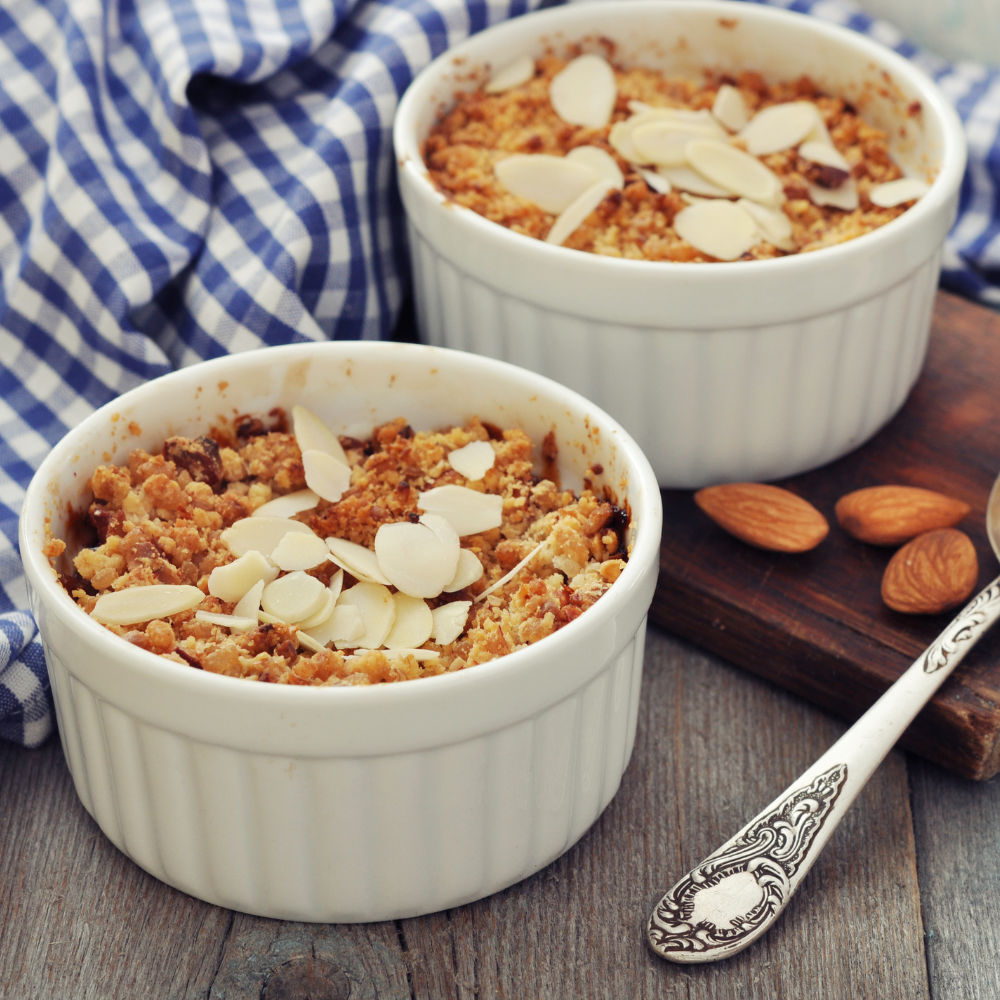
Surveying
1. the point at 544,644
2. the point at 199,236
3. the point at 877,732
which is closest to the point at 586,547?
the point at 544,644

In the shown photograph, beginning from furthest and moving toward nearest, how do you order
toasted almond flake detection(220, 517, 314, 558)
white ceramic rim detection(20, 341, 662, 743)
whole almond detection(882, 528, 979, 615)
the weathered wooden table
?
whole almond detection(882, 528, 979, 615) < toasted almond flake detection(220, 517, 314, 558) < the weathered wooden table < white ceramic rim detection(20, 341, 662, 743)

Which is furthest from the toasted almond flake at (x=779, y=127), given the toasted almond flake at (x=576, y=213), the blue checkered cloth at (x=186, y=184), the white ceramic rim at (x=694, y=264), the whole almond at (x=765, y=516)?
the whole almond at (x=765, y=516)

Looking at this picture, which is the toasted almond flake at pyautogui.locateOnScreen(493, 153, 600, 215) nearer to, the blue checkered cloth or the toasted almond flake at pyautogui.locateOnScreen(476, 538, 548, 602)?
the blue checkered cloth

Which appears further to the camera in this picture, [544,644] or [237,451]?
[237,451]

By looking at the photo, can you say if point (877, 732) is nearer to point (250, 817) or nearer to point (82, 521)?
point (250, 817)

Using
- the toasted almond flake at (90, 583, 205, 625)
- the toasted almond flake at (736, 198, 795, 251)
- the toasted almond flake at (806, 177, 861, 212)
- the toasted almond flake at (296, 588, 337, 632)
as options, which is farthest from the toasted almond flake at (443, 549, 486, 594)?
the toasted almond flake at (806, 177, 861, 212)

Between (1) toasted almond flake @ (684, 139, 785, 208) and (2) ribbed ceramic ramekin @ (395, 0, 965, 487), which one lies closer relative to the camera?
(2) ribbed ceramic ramekin @ (395, 0, 965, 487)
